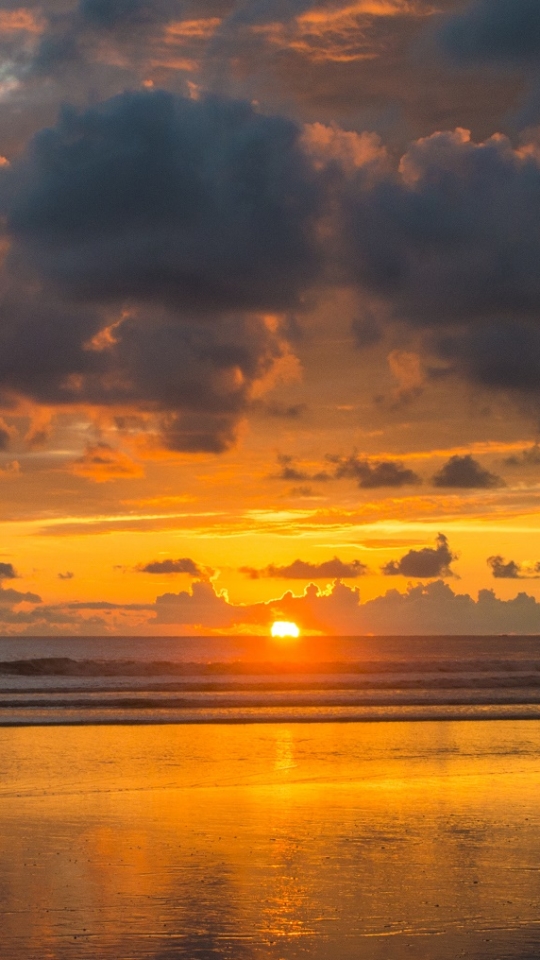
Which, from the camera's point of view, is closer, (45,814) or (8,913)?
(8,913)

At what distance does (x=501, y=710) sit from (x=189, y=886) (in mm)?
35827

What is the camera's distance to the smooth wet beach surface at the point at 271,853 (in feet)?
41.9

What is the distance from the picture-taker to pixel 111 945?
1239cm

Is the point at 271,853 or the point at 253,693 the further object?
the point at 253,693

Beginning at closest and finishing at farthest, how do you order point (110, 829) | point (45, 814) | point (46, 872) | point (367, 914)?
1. point (367, 914)
2. point (46, 872)
3. point (110, 829)
4. point (45, 814)

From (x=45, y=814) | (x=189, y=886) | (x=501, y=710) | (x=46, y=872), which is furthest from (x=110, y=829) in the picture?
(x=501, y=710)

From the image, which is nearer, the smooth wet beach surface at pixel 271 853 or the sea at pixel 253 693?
the smooth wet beach surface at pixel 271 853

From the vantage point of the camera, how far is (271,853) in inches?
687

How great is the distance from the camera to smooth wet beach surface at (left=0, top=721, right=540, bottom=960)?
12766 mm

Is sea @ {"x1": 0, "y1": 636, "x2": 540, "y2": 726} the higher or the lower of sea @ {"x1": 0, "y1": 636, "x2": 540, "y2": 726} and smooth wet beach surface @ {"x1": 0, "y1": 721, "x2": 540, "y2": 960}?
the higher

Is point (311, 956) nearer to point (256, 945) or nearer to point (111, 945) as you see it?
point (256, 945)

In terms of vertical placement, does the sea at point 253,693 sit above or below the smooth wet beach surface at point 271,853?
above

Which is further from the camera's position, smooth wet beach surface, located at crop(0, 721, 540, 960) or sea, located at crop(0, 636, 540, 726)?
sea, located at crop(0, 636, 540, 726)

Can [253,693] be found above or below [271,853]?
above
